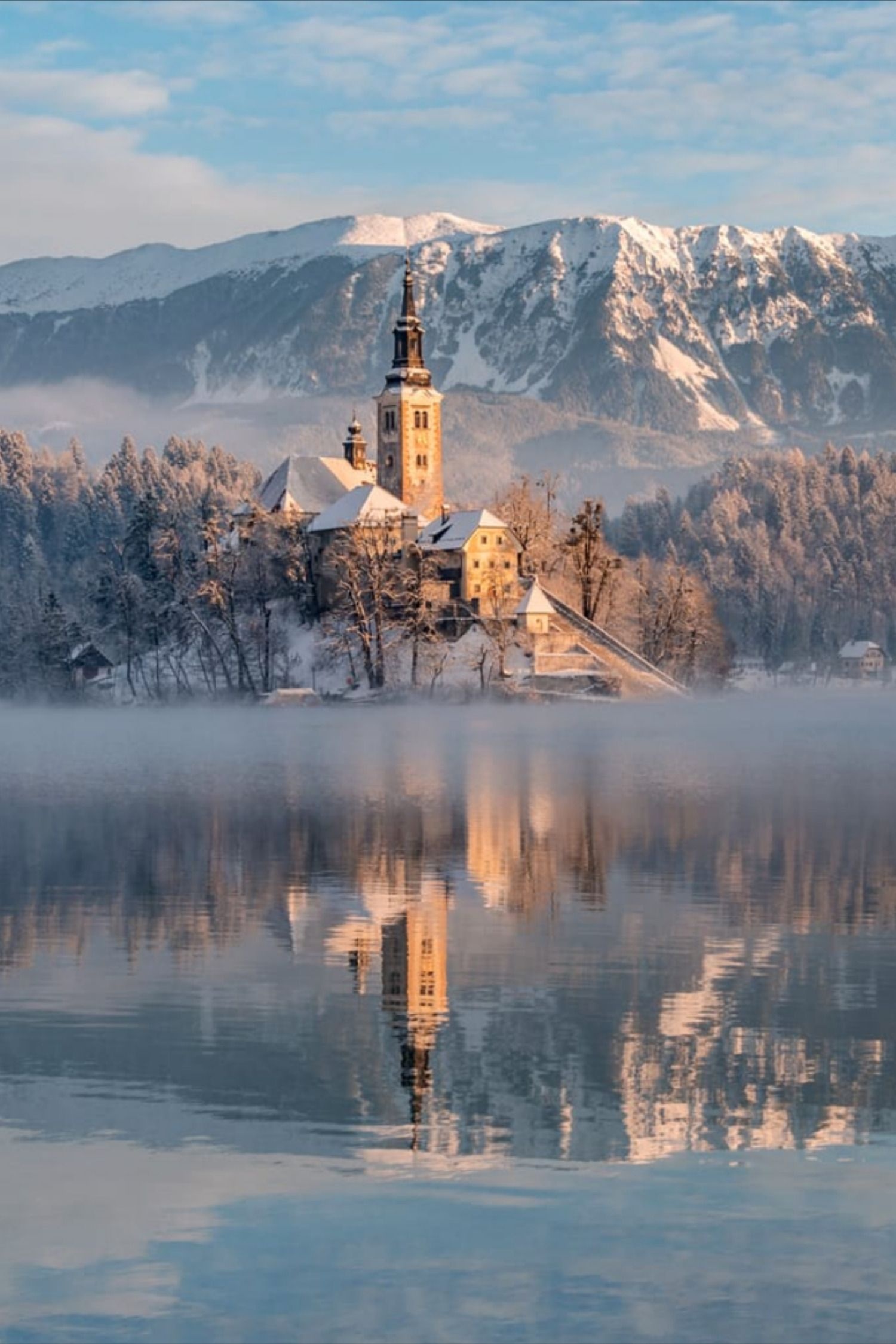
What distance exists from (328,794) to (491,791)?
180 inches

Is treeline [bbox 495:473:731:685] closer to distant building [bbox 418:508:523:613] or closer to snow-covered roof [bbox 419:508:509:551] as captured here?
distant building [bbox 418:508:523:613]

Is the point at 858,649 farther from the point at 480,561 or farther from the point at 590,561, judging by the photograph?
the point at 480,561

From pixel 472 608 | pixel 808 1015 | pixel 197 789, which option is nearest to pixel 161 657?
pixel 472 608

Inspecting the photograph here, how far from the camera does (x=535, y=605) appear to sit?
11919 centimetres

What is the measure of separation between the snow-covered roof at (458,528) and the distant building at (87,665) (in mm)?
23844

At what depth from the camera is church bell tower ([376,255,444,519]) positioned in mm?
145750

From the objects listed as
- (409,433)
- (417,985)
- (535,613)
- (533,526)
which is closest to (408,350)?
(409,433)

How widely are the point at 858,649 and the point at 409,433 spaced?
6301 centimetres

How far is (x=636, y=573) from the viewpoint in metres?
142

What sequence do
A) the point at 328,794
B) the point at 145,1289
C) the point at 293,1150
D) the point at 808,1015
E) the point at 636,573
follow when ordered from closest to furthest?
the point at 145,1289 < the point at 293,1150 < the point at 808,1015 < the point at 328,794 < the point at 636,573

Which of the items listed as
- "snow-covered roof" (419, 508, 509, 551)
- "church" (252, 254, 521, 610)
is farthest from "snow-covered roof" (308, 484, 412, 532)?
"snow-covered roof" (419, 508, 509, 551)

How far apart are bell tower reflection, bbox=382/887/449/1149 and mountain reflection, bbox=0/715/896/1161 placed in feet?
0.19

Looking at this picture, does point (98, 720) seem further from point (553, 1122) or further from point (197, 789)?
point (553, 1122)

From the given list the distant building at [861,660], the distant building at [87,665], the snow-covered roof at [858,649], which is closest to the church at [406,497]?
the distant building at [87,665]
